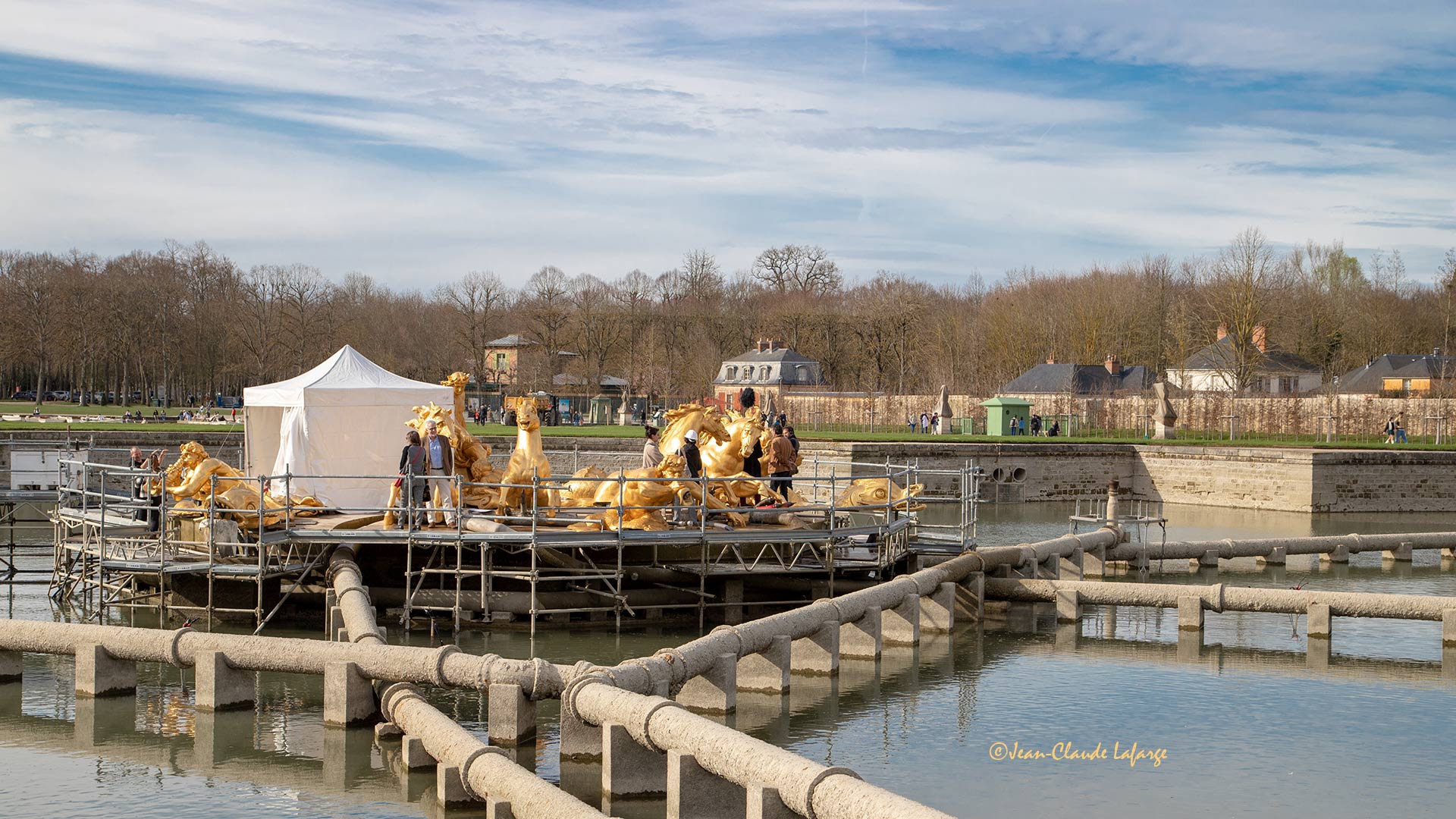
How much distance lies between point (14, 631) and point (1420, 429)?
169 ft

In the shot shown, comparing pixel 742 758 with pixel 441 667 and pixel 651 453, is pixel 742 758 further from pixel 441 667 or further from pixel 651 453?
pixel 651 453

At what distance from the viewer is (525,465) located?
66.0ft

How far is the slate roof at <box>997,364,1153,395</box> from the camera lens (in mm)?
69875

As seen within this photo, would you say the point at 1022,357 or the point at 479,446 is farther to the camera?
the point at 1022,357

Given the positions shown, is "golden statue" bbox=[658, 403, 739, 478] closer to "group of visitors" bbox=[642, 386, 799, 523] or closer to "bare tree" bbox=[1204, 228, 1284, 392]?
"group of visitors" bbox=[642, 386, 799, 523]

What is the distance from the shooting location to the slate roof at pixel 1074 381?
229 ft

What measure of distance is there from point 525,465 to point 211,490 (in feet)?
13.8

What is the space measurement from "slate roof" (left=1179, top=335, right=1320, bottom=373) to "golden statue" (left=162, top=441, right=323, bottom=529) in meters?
53.7

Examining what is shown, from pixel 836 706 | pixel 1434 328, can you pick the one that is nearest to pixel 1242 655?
pixel 836 706

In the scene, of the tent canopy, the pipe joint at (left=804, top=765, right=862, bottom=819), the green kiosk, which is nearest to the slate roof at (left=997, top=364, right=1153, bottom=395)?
the green kiosk

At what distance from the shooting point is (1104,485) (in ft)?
156

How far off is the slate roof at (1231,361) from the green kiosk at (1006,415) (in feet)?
40.5

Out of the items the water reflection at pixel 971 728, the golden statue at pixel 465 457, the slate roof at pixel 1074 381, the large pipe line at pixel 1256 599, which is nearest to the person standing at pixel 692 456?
the water reflection at pixel 971 728

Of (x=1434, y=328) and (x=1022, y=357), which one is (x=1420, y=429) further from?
(x=1434, y=328)
